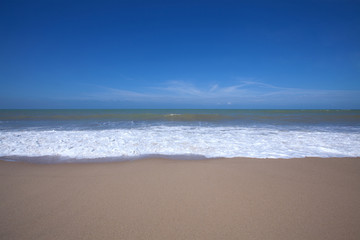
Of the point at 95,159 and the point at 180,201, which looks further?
the point at 95,159

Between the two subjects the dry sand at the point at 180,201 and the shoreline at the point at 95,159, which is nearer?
the dry sand at the point at 180,201

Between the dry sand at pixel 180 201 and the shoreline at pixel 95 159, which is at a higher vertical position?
the shoreline at pixel 95 159

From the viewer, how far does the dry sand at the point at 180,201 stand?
77.6 inches

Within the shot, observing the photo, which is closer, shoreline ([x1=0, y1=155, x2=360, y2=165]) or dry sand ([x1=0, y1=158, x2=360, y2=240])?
dry sand ([x1=0, y1=158, x2=360, y2=240])

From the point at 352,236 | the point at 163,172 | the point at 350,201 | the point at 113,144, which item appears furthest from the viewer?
the point at 113,144

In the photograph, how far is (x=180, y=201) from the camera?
99.5 inches

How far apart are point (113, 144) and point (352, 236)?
5.89 m

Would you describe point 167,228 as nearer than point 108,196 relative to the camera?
Yes

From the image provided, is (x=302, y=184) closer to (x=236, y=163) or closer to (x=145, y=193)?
(x=236, y=163)

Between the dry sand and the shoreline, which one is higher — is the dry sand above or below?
below

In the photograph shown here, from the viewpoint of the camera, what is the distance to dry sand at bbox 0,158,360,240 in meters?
1.97

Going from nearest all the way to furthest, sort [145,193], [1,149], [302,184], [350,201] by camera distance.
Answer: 1. [350,201]
2. [145,193]
3. [302,184]
4. [1,149]

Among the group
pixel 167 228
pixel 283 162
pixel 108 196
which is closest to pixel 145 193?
pixel 108 196

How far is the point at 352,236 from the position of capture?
1.91m
